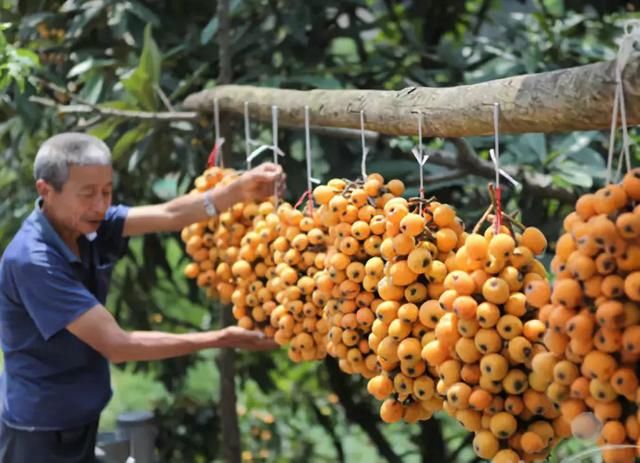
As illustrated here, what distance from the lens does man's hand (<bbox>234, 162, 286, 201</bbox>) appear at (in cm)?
216

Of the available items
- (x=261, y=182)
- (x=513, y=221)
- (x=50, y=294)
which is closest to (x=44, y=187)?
(x=50, y=294)

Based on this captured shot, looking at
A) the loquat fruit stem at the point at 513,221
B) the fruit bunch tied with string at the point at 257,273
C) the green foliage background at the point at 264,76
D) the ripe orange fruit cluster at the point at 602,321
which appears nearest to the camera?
the ripe orange fruit cluster at the point at 602,321

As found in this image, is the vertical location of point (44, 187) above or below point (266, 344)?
above

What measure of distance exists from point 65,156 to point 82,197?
0.10 meters

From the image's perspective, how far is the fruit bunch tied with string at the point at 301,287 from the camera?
184cm

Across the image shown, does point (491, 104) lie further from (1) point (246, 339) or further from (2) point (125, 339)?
(2) point (125, 339)

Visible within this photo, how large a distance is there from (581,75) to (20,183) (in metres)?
2.47

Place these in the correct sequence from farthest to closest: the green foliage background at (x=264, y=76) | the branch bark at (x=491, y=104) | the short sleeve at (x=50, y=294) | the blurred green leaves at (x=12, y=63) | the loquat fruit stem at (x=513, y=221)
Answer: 1. the green foliage background at (x=264, y=76)
2. the blurred green leaves at (x=12, y=63)
3. the short sleeve at (x=50, y=294)
4. the loquat fruit stem at (x=513, y=221)
5. the branch bark at (x=491, y=104)

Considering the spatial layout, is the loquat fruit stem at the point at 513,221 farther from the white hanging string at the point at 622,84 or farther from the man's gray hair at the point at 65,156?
the man's gray hair at the point at 65,156

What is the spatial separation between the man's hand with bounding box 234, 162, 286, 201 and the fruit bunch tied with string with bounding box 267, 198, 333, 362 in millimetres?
231

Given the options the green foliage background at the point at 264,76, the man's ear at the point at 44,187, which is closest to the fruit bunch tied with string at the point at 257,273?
the man's ear at the point at 44,187

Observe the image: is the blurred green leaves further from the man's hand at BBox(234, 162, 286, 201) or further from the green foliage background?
the man's hand at BBox(234, 162, 286, 201)

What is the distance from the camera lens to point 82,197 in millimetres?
2199

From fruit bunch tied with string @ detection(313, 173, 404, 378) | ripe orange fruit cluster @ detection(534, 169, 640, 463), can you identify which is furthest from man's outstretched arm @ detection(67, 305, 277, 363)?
ripe orange fruit cluster @ detection(534, 169, 640, 463)
